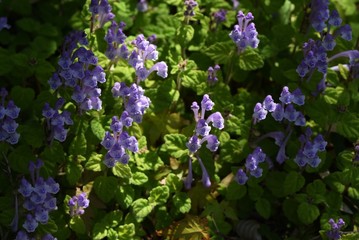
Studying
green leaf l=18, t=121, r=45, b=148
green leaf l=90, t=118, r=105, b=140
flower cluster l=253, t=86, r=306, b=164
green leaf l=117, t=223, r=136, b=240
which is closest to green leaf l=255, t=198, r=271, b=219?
flower cluster l=253, t=86, r=306, b=164

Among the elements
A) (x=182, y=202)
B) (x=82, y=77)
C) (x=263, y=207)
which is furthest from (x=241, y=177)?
(x=82, y=77)

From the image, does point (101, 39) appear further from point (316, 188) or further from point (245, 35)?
point (316, 188)

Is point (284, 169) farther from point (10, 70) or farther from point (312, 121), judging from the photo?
point (10, 70)

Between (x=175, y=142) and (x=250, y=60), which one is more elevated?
(x=250, y=60)

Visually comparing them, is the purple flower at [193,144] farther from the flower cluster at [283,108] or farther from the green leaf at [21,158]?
the green leaf at [21,158]

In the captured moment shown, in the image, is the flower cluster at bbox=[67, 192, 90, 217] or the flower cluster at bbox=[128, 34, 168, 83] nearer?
the flower cluster at bbox=[67, 192, 90, 217]

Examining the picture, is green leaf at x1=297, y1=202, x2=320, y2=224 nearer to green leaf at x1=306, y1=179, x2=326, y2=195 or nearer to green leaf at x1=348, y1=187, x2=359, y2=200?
green leaf at x1=306, y1=179, x2=326, y2=195
